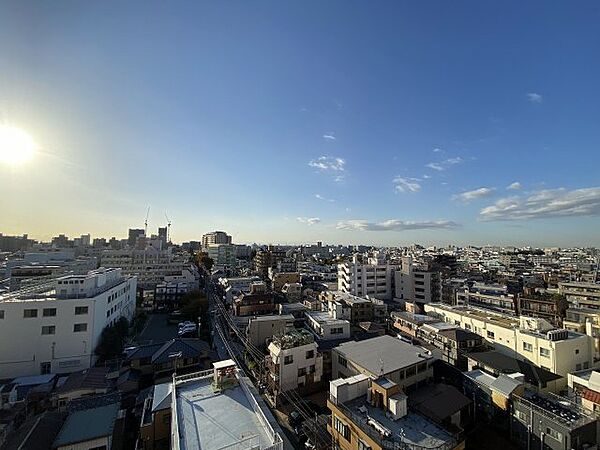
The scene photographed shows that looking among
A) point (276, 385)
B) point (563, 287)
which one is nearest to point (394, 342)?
point (276, 385)

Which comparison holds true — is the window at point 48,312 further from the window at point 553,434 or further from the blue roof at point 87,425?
the window at point 553,434

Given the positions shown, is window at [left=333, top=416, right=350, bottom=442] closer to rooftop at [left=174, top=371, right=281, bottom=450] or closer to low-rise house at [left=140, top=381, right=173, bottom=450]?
rooftop at [left=174, top=371, right=281, bottom=450]

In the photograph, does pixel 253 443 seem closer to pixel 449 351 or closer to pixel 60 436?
pixel 60 436

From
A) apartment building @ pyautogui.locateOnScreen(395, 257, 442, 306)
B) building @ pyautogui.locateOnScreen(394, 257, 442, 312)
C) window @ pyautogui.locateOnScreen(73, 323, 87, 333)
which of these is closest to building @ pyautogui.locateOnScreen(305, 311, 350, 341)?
window @ pyautogui.locateOnScreen(73, 323, 87, 333)

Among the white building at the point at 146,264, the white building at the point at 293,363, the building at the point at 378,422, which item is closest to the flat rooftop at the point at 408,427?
the building at the point at 378,422

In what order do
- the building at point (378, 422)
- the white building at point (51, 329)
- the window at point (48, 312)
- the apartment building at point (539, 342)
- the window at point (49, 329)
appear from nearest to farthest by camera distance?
the building at point (378, 422)
the apartment building at point (539, 342)
the white building at point (51, 329)
the window at point (49, 329)
the window at point (48, 312)

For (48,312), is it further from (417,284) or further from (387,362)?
(417,284)

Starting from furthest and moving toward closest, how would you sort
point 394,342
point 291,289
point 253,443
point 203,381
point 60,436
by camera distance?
point 291,289 → point 394,342 → point 203,381 → point 60,436 → point 253,443
